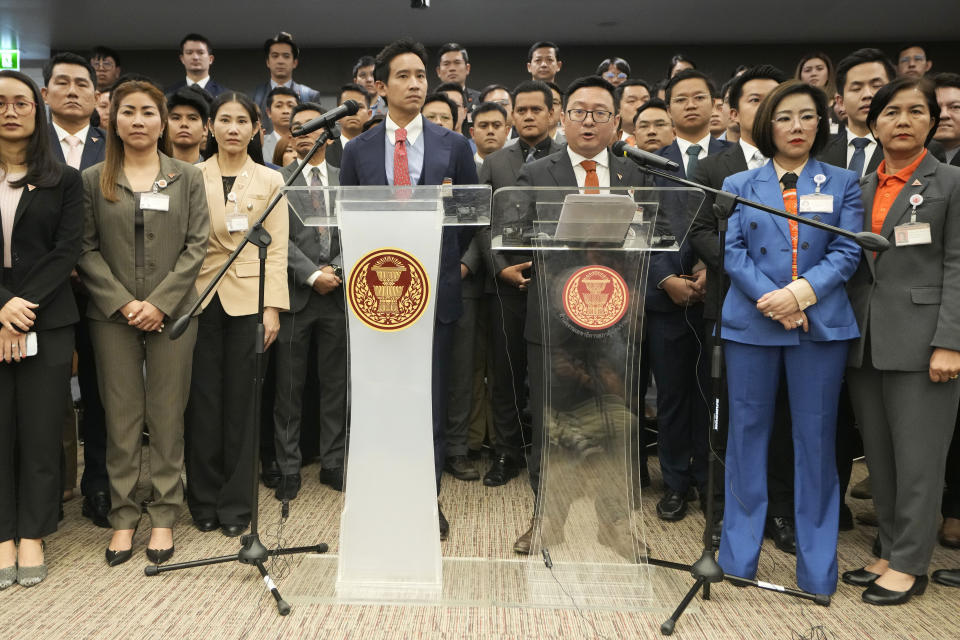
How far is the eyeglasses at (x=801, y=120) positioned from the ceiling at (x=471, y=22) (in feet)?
20.0

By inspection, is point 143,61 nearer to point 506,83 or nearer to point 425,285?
point 506,83

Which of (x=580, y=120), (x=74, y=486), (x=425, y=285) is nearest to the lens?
(x=425, y=285)

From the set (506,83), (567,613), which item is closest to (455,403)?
(567,613)

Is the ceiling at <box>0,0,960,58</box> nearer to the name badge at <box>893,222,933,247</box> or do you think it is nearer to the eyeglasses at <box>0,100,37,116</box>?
the eyeglasses at <box>0,100,37,116</box>

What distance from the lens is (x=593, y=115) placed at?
2.93m

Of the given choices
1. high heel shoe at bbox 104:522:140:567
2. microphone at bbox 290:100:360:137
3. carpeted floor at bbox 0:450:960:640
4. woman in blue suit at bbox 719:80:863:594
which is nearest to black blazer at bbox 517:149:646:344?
woman in blue suit at bbox 719:80:863:594

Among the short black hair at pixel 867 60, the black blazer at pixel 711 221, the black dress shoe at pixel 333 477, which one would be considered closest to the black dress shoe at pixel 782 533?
the black blazer at pixel 711 221

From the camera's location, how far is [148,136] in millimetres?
2945

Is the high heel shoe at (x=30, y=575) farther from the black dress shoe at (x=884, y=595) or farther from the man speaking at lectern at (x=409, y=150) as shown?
the black dress shoe at (x=884, y=595)

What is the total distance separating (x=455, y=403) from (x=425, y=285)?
61.5 inches

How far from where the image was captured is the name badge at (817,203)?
2.56 meters

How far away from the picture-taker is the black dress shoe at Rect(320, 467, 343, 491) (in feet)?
11.2

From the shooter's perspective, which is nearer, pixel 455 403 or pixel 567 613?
pixel 567 613

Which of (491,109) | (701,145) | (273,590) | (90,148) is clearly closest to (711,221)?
(701,145)
